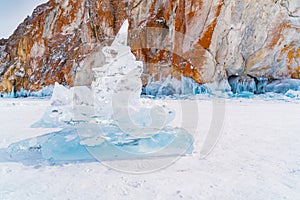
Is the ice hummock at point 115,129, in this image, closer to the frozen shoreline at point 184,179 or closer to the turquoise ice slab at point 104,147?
the turquoise ice slab at point 104,147

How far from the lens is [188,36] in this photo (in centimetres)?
1546

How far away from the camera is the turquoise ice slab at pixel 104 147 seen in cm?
294

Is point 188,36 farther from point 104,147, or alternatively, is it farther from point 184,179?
point 184,179

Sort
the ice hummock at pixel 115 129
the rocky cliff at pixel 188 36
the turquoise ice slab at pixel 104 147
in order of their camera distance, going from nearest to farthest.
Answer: the turquoise ice slab at pixel 104 147 < the ice hummock at pixel 115 129 < the rocky cliff at pixel 188 36

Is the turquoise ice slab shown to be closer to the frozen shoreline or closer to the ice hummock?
the ice hummock

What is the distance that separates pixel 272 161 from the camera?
102 inches

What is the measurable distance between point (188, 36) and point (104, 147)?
557 inches

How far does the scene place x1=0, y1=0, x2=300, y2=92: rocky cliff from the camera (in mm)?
14578

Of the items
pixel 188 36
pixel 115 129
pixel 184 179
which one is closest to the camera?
pixel 184 179

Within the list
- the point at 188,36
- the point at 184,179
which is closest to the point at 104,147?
the point at 184,179

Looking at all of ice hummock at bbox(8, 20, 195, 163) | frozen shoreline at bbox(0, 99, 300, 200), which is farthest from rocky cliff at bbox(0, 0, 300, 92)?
frozen shoreline at bbox(0, 99, 300, 200)

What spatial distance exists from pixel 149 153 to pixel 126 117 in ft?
4.45

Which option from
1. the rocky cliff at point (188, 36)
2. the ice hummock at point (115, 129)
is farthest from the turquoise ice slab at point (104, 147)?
the rocky cliff at point (188, 36)

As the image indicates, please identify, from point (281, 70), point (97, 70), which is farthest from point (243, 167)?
point (281, 70)
